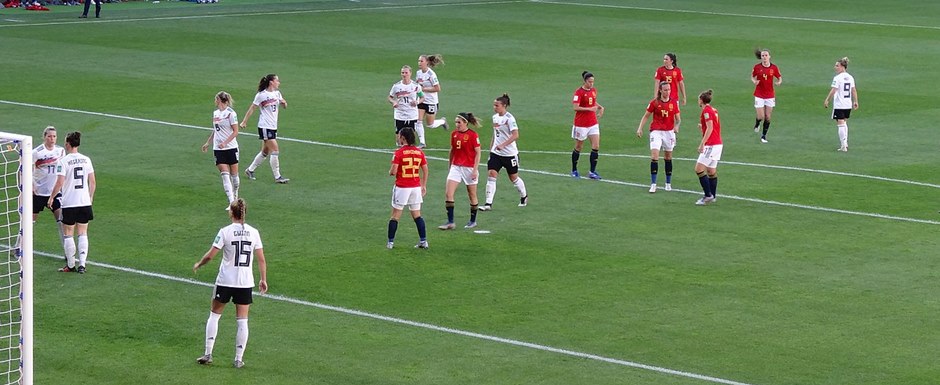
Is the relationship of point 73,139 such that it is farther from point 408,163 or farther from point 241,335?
point 241,335

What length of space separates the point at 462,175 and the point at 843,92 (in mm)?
12318

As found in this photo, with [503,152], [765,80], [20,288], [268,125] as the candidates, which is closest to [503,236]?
[503,152]

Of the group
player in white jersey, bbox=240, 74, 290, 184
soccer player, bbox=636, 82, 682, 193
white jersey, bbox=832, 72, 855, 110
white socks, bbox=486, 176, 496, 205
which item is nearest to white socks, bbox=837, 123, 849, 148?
white jersey, bbox=832, 72, 855, 110

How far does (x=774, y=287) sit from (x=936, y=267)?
3003 millimetres

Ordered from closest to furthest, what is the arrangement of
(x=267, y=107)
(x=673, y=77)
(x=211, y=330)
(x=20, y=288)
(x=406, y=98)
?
(x=20, y=288), (x=211, y=330), (x=267, y=107), (x=406, y=98), (x=673, y=77)

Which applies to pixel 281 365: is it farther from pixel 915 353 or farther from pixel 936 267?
pixel 936 267

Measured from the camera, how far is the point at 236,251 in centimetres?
1647

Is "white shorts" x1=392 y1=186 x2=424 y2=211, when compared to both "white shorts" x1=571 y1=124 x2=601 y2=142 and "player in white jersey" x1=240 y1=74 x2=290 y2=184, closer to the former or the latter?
"player in white jersey" x1=240 y1=74 x2=290 y2=184

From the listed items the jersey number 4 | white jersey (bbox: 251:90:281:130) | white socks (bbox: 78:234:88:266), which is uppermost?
white jersey (bbox: 251:90:281:130)

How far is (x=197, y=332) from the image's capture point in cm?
1798

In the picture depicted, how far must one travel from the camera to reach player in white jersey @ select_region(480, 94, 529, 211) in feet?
82.8

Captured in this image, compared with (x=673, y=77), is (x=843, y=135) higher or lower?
lower

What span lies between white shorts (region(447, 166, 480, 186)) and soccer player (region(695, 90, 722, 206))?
461cm

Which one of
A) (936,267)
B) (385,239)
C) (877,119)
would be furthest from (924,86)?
(385,239)
